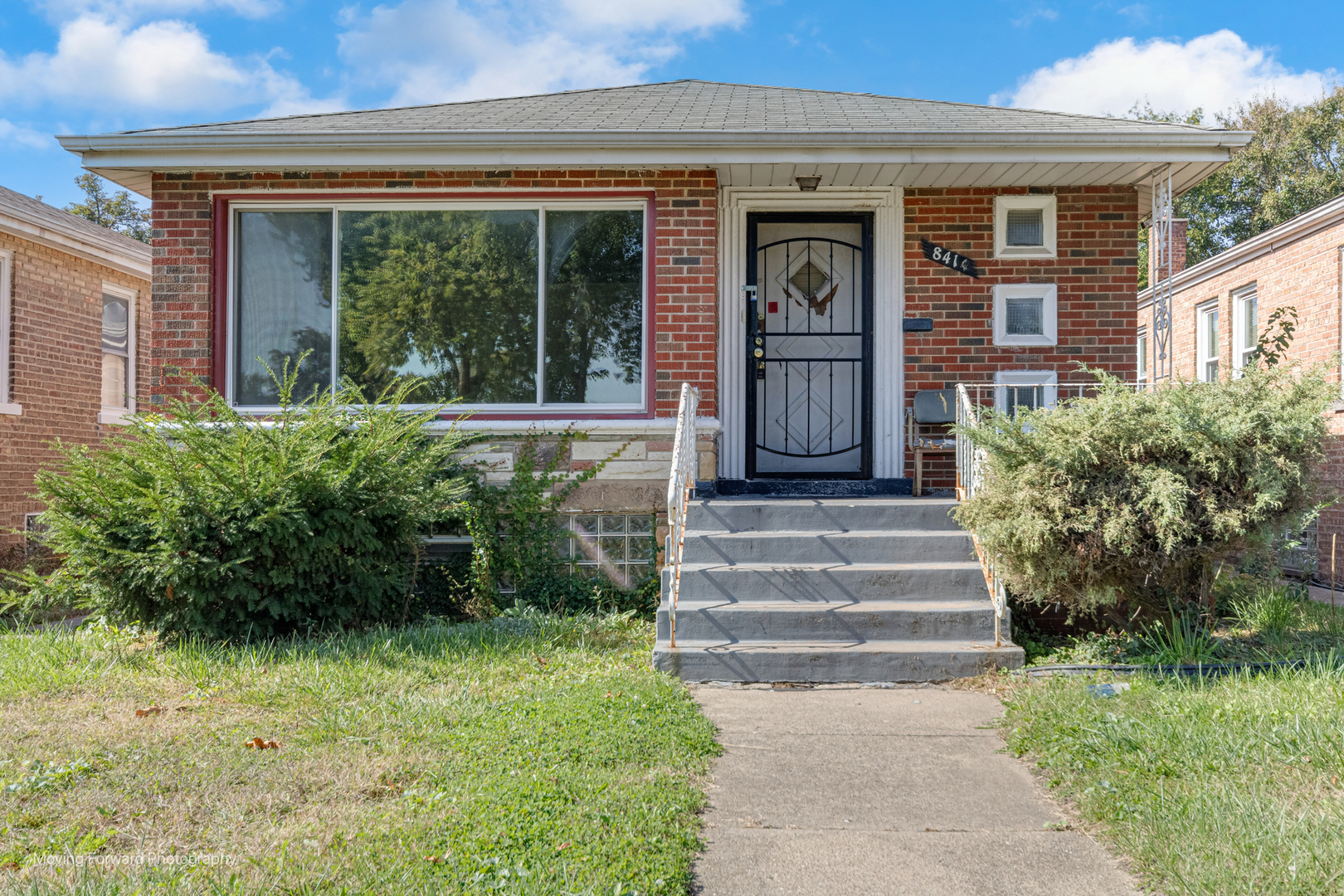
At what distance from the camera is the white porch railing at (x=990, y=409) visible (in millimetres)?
5414

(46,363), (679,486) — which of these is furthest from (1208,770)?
(46,363)

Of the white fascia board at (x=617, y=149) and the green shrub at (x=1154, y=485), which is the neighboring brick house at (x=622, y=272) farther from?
the green shrub at (x=1154, y=485)

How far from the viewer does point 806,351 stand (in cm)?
780

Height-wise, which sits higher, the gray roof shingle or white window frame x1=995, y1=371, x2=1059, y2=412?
the gray roof shingle

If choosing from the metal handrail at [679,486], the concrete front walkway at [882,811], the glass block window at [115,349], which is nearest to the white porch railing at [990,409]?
the concrete front walkway at [882,811]

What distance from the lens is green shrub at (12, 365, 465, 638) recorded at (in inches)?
213

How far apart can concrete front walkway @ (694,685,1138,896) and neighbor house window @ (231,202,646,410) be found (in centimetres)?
352

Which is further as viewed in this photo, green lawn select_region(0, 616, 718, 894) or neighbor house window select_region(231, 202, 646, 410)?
neighbor house window select_region(231, 202, 646, 410)

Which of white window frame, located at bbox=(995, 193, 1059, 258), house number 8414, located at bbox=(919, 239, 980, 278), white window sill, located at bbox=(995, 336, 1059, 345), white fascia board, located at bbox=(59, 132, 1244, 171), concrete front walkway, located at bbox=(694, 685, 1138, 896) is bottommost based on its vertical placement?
concrete front walkway, located at bbox=(694, 685, 1138, 896)

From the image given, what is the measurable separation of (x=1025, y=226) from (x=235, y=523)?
6208 millimetres

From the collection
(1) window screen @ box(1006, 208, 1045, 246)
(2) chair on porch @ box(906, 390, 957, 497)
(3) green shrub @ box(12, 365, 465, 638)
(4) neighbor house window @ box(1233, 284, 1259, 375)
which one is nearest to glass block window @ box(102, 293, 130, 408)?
(3) green shrub @ box(12, 365, 465, 638)

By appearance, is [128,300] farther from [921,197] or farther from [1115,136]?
[1115,136]

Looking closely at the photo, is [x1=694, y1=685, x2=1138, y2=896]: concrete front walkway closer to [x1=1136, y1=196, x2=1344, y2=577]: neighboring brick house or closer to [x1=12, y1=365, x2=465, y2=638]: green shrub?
[x1=12, y1=365, x2=465, y2=638]: green shrub

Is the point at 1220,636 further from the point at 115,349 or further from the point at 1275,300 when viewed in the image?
the point at 115,349
